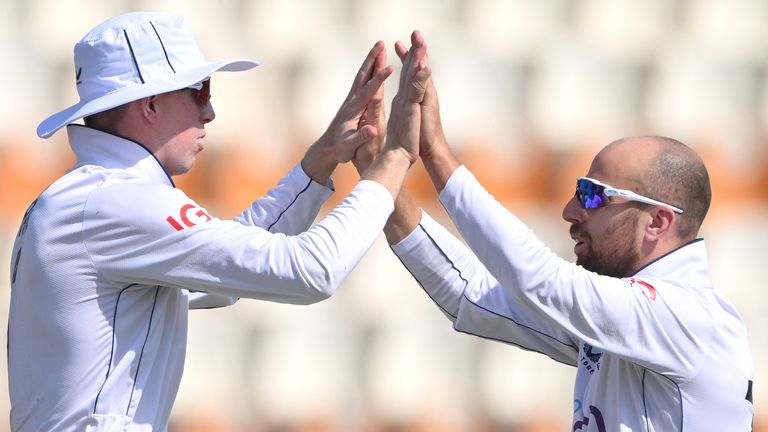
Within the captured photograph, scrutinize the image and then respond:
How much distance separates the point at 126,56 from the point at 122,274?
363mm

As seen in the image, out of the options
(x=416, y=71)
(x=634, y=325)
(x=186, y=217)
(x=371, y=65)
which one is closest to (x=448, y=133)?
(x=371, y=65)

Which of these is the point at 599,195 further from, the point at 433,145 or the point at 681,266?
the point at 433,145

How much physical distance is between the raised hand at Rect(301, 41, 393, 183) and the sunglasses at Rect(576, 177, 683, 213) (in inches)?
15.2

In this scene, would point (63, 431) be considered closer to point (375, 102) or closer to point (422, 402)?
point (375, 102)

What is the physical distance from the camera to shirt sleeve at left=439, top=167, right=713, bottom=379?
7.34 feet

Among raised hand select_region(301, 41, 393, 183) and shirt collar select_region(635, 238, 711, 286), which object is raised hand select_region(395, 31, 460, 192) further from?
shirt collar select_region(635, 238, 711, 286)

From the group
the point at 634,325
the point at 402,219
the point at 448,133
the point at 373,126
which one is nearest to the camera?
the point at 634,325

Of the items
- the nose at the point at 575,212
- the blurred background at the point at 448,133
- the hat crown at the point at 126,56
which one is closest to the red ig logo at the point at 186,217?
the hat crown at the point at 126,56

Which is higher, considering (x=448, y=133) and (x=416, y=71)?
(x=416, y=71)

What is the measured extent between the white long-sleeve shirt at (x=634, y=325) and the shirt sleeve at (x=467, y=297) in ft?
0.69

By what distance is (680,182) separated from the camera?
2.39 m

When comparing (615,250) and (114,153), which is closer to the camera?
(114,153)

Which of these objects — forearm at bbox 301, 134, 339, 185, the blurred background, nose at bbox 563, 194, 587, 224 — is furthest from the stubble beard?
the blurred background

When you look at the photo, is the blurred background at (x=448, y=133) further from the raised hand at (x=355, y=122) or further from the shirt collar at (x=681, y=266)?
the shirt collar at (x=681, y=266)
